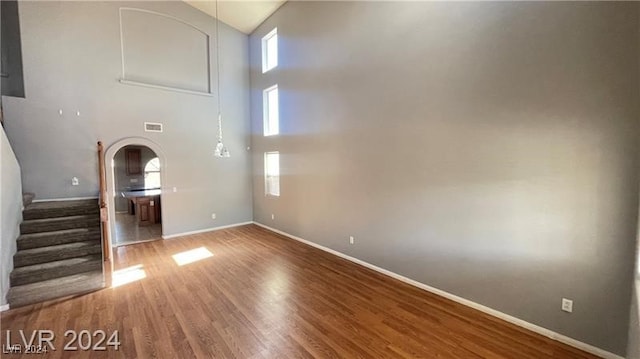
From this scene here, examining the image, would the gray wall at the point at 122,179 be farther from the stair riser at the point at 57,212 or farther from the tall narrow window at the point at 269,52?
the tall narrow window at the point at 269,52

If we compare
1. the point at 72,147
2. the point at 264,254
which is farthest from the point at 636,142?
the point at 72,147

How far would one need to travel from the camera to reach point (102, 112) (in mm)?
5160

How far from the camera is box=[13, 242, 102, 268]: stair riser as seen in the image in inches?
136

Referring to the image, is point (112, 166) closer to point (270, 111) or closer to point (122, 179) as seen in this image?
point (270, 111)

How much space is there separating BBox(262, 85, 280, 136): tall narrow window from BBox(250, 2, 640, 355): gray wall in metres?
1.98

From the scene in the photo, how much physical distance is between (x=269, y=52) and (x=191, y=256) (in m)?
5.06

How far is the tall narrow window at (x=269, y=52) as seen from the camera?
625 cm

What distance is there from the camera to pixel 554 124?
2.35 m

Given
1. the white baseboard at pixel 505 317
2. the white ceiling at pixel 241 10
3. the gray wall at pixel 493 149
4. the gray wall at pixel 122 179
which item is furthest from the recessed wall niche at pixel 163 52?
the white baseboard at pixel 505 317

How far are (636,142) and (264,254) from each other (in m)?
4.76

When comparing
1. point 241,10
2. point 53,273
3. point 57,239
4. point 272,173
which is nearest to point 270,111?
point 272,173

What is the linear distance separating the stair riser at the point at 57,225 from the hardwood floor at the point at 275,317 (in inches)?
34.0

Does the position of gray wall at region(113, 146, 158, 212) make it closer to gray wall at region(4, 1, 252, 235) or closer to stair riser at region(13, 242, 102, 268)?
gray wall at region(4, 1, 252, 235)

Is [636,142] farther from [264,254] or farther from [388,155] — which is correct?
[264,254]
